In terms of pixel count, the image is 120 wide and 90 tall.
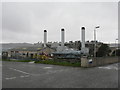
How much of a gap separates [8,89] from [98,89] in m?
5.52

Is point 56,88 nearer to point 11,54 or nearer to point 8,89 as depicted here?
point 8,89

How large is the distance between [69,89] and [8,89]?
3.72 metres

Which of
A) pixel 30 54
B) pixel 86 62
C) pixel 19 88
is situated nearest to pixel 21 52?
pixel 30 54

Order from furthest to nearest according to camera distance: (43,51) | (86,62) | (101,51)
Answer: (101,51) < (43,51) < (86,62)

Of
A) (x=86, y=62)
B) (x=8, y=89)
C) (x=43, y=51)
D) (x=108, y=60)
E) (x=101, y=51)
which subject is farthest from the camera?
(x=101, y=51)

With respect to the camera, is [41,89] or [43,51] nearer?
[41,89]

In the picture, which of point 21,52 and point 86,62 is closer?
point 86,62

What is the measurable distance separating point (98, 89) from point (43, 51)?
3833cm

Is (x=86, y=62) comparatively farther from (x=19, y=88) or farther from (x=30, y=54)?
(x=30, y=54)

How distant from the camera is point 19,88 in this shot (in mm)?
8688

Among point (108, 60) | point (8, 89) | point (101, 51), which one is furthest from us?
point (101, 51)

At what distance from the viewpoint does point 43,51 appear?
46.2 metres

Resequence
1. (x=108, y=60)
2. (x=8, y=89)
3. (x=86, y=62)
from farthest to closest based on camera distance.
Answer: (x=108, y=60) → (x=86, y=62) → (x=8, y=89)

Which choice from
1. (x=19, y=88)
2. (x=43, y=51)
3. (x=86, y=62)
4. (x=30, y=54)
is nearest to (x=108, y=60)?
(x=86, y=62)
